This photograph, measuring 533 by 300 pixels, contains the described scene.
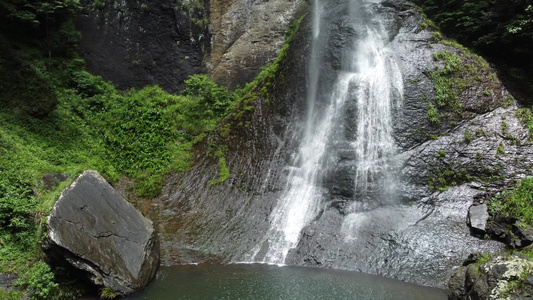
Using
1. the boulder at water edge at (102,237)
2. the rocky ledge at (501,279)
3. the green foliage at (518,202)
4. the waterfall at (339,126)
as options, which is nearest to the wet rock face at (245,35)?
the waterfall at (339,126)

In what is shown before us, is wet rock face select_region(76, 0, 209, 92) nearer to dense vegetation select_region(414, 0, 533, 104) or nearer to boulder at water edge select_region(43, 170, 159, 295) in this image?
boulder at water edge select_region(43, 170, 159, 295)

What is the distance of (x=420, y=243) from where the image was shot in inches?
363

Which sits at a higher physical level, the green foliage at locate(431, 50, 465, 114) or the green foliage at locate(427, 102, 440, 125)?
the green foliage at locate(431, 50, 465, 114)

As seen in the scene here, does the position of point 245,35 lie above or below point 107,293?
above

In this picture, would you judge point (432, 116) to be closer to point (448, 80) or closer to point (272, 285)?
point (448, 80)

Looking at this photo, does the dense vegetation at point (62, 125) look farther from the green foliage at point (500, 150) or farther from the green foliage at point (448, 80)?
the green foliage at point (500, 150)

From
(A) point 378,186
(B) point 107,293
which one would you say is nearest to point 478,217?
(A) point 378,186

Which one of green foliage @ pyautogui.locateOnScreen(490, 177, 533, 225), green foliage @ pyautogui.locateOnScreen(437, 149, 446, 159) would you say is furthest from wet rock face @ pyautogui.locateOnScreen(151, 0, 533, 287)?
green foliage @ pyautogui.locateOnScreen(490, 177, 533, 225)

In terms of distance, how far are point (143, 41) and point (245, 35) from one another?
4920 mm

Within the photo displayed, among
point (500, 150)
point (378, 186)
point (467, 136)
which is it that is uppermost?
point (467, 136)

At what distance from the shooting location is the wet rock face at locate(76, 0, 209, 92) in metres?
15.9

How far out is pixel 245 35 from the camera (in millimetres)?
17906

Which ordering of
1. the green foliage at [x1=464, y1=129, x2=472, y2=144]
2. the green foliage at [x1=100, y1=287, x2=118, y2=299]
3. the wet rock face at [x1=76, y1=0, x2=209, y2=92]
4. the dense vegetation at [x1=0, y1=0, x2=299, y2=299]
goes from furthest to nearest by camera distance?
1. the wet rock face at [x1=76, y1=0, x2=209, y2=92]
2. the green foliage at [x1=464, y1=129, x2=472, y2=144]
3. the dense vegetation at [x1=0, y1=0, x2=299, y2=299]
4. the green foliage at [x1=100, y1=287, x2=118, y2=299]

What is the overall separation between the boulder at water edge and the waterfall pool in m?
0.49
